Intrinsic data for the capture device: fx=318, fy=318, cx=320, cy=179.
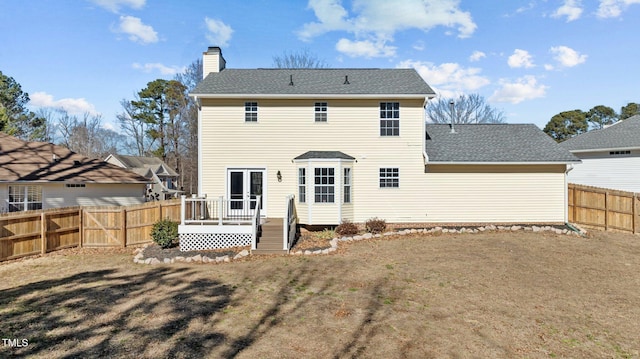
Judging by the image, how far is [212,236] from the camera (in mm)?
11445

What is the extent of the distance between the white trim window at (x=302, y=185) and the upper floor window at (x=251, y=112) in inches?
126

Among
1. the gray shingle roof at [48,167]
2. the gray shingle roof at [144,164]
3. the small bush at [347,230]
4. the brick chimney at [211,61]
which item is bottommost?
the small bush at [347,230]

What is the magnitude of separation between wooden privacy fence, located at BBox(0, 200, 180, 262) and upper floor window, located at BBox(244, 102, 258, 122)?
4790 millimetres

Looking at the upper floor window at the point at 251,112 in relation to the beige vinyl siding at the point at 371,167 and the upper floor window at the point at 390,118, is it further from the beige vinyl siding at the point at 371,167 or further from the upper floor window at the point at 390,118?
the upper floor window at the point at 390,118

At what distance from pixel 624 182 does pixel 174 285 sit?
76.3 ft

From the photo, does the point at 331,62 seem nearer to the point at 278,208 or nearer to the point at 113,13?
the point at 113,13

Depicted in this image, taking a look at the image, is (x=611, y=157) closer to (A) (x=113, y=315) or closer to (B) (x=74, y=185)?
(A) (x=113, y=315)

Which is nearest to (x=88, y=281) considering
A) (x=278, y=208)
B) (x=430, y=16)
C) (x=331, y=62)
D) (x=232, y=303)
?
(x=232, y=303)

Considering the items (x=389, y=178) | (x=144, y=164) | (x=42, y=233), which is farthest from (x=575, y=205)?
(x=144, y=164)

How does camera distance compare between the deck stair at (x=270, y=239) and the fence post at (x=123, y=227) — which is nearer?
the deck stair at (x=270, y=239)

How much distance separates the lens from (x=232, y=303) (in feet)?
22.0

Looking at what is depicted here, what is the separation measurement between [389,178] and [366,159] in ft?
4.50

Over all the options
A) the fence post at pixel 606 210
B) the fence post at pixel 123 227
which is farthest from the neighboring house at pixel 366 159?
the fence post at pixel 123 227

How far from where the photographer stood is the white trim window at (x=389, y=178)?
14523 mm
